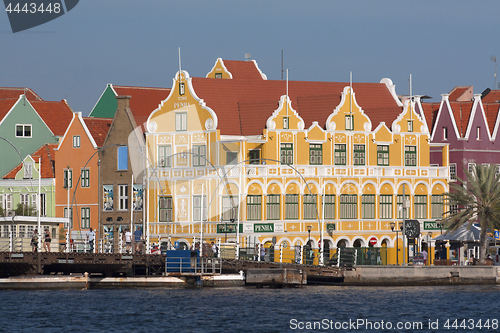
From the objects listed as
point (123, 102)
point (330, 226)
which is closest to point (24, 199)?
point (123, 102)

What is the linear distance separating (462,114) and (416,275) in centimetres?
2870

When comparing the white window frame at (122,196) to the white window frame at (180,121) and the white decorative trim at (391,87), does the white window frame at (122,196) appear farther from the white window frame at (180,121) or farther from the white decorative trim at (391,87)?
the white decorative trim at (391,87)

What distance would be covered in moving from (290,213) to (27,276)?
81.5 ft

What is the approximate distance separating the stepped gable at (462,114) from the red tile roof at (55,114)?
3591 centimetres

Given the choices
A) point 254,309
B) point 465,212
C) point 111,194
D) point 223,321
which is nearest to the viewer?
point 223,321

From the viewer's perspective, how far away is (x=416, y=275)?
85000 millimetres

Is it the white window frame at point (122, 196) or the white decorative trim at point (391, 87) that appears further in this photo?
the white decorative trim at point (391, 87)

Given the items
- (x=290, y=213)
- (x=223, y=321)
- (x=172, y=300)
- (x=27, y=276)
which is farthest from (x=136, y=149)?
(x=223, y=321)

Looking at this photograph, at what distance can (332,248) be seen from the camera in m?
99.8

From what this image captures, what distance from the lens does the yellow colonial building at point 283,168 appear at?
97438 mm

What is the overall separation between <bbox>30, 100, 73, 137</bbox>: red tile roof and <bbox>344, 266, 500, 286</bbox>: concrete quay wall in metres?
42.7

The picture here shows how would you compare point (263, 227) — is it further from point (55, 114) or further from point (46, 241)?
point (55, 114)

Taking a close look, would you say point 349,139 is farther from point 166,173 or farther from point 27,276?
point 27,276

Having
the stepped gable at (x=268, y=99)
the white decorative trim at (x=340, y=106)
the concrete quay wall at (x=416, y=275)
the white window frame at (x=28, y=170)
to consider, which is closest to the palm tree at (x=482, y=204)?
the concrete quay wall at (x=416, y=275)
